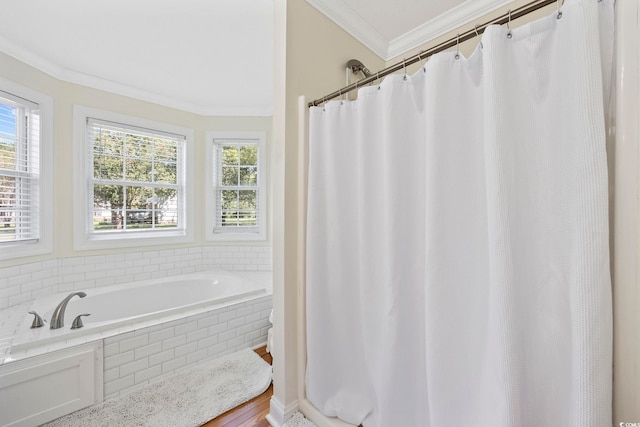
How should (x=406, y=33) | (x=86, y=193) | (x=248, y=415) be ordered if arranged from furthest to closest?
(x=86, y=193) < (x=406, y=33) < (x=248, y=415)

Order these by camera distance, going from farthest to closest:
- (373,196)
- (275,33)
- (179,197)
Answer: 1. (179,197)
2. (275,33)
3. (373,196)

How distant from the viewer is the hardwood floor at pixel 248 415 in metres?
1.45

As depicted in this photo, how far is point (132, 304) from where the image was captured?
98.9 inches

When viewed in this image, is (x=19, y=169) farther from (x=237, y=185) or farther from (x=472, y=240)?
(x=472, y=240)

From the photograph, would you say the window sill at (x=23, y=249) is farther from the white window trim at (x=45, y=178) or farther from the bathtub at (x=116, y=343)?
the bathtub at (x=116, y=343)

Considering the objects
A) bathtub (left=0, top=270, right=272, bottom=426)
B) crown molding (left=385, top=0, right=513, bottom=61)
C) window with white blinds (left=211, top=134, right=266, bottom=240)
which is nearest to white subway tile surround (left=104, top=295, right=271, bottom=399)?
bathtub (left=0, top=270, right=272, bottom=426)

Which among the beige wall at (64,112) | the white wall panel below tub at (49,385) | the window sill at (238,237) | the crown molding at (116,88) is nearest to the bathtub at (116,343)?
the white wall panel below tub at (49,385)

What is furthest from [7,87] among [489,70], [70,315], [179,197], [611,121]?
[611,121]

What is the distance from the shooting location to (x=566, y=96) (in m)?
0.73

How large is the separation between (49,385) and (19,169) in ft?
5.65

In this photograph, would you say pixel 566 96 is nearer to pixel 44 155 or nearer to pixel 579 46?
pixel 579 46

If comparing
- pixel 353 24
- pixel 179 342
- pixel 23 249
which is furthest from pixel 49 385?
pixel 353 24

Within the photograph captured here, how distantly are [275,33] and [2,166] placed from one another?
2.35 m

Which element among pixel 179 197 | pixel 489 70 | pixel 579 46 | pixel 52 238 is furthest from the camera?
pixel 179 197
